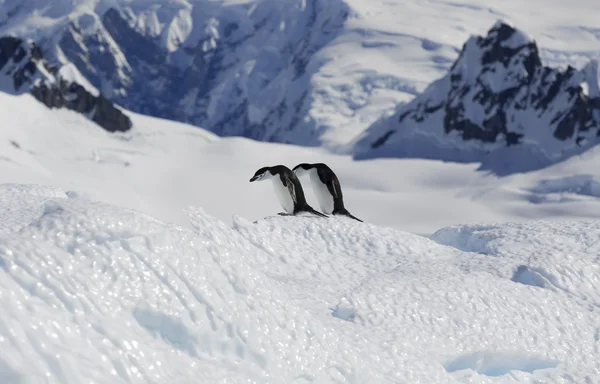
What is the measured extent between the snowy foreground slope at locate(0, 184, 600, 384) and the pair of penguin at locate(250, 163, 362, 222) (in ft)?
4.91

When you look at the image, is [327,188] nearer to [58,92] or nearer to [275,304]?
[275,304]

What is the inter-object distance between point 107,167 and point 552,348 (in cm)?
12797

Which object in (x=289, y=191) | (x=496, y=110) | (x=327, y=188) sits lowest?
(x=496, y=110)

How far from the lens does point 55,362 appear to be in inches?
381

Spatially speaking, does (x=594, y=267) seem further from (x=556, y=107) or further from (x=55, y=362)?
(x=556, y=107)

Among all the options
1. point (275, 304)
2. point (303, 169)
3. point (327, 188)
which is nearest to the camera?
point (275, 304)

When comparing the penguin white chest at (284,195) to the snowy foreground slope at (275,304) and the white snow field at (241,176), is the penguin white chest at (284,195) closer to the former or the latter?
the snowy foreground slope at (275,304)

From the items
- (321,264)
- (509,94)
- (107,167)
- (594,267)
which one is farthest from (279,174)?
(509,94)

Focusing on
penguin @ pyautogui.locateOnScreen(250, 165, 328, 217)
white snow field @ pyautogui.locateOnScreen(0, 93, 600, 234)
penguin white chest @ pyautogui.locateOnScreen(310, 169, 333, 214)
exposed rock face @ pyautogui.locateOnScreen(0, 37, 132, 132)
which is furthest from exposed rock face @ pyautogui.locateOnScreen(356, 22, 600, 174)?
penguin @ pyautogui.locateOnScreen(250, 165, 328, 217)

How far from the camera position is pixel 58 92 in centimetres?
17888

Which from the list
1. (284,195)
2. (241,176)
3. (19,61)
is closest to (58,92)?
(19,61)

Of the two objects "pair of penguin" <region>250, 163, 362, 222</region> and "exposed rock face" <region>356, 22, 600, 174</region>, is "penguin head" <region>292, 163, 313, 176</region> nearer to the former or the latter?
"pair of penguin" <region>250, 163, 362, 222</region>

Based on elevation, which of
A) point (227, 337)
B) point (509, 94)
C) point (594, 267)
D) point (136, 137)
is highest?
point (227, 337)

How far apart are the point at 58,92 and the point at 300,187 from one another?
164 m
